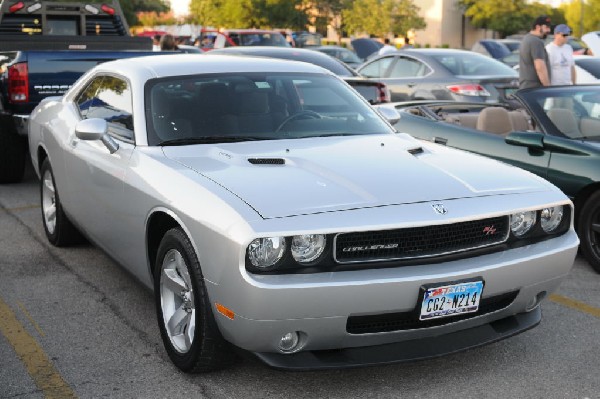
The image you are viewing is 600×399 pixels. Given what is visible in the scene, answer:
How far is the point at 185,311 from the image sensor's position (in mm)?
4273

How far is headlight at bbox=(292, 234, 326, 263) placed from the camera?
12.3 ft

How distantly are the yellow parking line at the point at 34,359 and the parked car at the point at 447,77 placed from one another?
8.93m

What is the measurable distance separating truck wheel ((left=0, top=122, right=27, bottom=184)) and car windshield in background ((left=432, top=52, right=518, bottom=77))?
667 cm

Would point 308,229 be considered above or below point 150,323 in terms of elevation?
above

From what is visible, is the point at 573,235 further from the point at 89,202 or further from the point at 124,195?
the point at 89,202

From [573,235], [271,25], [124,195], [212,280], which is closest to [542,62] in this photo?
[573,235]

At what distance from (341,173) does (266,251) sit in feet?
2.47

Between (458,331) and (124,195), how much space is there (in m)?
1.97

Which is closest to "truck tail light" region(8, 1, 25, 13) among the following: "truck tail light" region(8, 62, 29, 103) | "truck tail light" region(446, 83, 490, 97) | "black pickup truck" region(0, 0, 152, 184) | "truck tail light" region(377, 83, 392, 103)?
"black pickup truck" region(0, 0, 152, 184)

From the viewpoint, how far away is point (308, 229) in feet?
12.0

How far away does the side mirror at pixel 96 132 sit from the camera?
4.98m

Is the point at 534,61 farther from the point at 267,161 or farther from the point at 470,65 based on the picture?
the point at 267,161

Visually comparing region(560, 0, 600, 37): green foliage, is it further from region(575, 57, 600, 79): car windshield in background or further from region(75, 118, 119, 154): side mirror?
region(75, 118, 119, 154): side mirror

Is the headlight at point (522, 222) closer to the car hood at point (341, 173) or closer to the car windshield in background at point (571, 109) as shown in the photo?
the car hood at point (341, 173)
